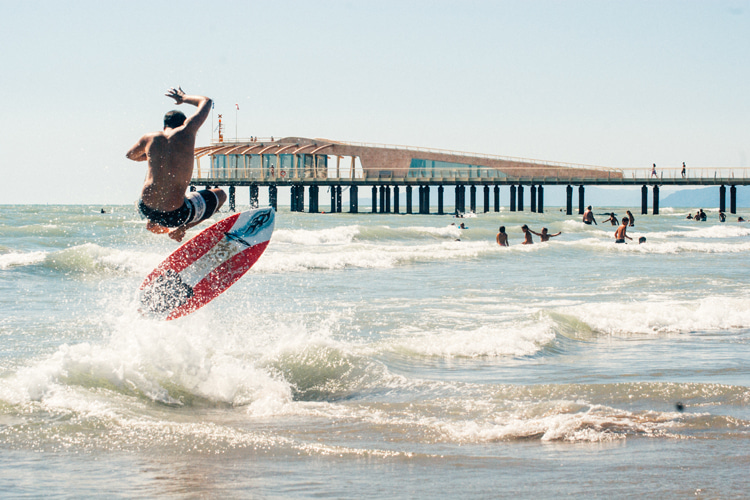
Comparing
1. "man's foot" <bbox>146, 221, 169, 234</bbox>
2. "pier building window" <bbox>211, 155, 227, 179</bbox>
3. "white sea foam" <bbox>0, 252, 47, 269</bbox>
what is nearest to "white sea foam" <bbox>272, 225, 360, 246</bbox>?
"white sea foam" <bbox>0, 252, 47, 269</bbox>

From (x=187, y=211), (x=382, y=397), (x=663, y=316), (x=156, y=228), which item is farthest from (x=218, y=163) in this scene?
(x=382, y=397)

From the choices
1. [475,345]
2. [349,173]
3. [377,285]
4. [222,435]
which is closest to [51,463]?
[222,435]

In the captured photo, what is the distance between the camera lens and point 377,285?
54.2ft

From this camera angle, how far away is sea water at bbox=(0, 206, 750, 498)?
4.55 meters

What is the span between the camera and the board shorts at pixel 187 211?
6684 millimetres

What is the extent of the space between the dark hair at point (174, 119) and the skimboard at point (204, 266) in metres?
1.62

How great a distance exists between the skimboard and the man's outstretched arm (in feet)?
5.71

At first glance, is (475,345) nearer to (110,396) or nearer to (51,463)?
(110,396)

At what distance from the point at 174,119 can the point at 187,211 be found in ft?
2.60

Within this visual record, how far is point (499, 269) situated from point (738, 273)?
561cm

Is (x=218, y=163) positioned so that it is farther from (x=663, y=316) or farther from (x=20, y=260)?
(x=663, y=316)

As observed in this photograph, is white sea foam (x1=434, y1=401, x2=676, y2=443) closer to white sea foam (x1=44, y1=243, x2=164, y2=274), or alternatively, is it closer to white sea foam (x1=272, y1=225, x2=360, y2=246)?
white sea foam (x1=44, y1=243, x2=164, y2=274)

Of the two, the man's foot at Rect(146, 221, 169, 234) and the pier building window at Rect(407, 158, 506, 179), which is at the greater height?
the pier building window at Rect(407, 158, 506, 179)

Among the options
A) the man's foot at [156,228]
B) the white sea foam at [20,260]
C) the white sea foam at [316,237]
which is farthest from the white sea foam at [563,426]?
the white sea foam at [316,237]
